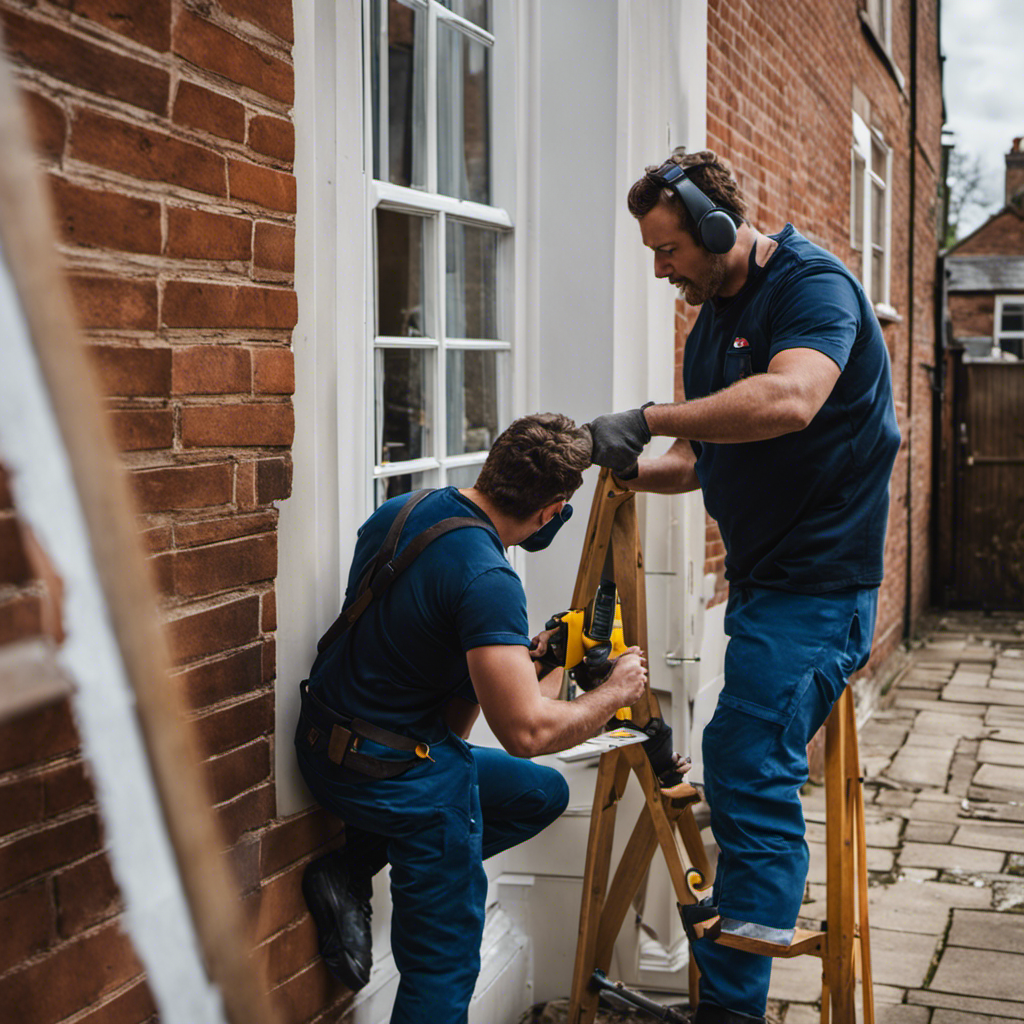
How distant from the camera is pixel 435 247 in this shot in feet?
10.5

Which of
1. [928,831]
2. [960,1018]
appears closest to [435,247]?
[960,1018]

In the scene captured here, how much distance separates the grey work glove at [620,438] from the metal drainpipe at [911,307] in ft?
27.4

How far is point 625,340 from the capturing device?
11.7 feet

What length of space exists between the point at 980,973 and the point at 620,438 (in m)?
2.57

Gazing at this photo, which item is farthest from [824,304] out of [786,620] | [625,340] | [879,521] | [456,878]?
[456,878]

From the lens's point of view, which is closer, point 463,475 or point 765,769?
point 765,769

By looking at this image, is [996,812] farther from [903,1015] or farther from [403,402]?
[403,402]

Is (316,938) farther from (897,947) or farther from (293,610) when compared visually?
(897,947)

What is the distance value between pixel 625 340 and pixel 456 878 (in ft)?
6.15

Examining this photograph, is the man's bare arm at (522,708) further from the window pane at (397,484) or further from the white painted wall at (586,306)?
the white painted wall at (586,306)

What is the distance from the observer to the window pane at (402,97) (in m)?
2.92

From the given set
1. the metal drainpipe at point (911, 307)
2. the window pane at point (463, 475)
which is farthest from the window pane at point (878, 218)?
the window pane at point (463, 475)

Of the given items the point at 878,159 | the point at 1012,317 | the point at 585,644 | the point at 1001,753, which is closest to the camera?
the point at 585,644

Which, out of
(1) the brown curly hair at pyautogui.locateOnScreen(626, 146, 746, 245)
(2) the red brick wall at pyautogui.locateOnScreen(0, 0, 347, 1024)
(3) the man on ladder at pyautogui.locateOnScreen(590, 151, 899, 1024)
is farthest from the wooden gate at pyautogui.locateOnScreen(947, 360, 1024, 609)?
(2) the red brick wall at pyautogui.locateOnScreen(0, 0, 347, 1024)
